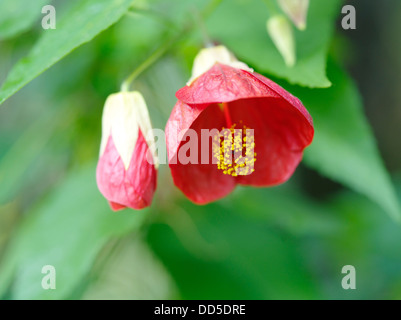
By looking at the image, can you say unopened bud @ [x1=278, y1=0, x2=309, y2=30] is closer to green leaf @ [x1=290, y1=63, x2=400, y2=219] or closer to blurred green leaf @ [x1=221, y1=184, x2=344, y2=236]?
green leaf @ [x1=290, y1=63, x2=400, y2=219]

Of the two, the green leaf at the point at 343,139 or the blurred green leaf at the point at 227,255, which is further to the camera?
the blurred green leaf at the point at 227,255

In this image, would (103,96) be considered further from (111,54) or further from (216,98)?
(216,98)

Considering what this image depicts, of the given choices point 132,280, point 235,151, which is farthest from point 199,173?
point 132,280

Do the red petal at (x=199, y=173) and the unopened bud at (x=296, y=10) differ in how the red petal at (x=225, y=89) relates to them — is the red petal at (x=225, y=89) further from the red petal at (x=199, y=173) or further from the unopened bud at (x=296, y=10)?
the unopened bud at (x=296, y=10)

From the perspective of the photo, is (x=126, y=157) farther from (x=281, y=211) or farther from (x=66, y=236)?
(x=281, y=211)

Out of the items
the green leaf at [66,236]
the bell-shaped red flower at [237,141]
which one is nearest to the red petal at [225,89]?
the bell-shaped red flower at [237,141]

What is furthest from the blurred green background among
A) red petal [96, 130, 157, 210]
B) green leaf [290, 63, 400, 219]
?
red petal [96, 130, 157, 210]
